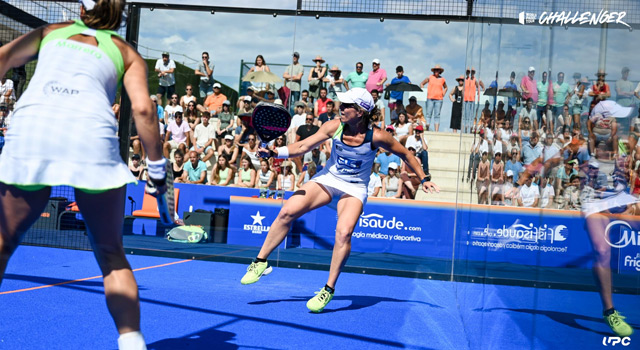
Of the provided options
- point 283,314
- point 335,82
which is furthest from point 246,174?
point 283,314

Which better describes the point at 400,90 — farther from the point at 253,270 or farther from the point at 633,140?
the point at 633,140

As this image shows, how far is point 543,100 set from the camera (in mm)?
2590

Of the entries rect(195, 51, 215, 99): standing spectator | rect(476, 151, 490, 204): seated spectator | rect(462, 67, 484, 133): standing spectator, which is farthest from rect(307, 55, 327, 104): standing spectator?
rect(476, 151, 490, 204): seated spectator

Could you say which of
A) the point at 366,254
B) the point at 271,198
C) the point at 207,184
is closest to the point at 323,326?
the point at 366,254

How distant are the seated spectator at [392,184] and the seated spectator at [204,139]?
291 cm

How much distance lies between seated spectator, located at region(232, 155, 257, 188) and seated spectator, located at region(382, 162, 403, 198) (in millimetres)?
1885

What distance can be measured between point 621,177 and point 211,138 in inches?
342

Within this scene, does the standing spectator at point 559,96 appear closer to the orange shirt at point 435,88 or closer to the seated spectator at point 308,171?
the seated spectator at point 308,171

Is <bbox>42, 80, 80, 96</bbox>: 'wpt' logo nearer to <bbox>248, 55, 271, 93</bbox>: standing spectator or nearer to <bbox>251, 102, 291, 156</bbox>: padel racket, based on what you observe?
<bbox>251, 102, 291, 156</bbox>: padel racket

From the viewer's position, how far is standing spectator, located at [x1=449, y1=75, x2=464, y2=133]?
27.2 ft

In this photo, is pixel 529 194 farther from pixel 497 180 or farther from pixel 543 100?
pixel 497 180

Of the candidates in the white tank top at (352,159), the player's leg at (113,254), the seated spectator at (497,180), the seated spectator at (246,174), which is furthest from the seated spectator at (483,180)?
the seated spectator at (246,174)

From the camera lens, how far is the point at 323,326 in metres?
4.71

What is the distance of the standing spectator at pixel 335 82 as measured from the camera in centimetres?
807
